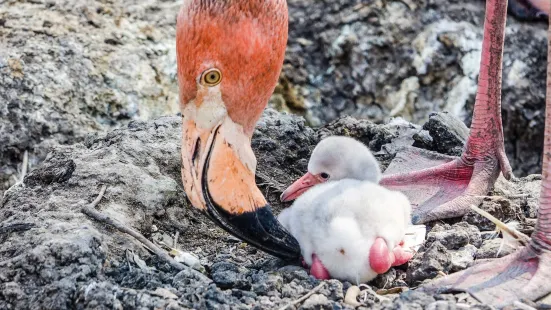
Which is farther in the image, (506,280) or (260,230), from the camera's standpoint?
(260,230)

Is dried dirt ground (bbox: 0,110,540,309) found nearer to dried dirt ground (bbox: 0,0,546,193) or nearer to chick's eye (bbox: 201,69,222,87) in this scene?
chick's eye (bbox: 201,69,222,87)

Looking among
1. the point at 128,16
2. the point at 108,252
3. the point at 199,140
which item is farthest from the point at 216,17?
the point at 128,16

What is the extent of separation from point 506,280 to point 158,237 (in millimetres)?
1200

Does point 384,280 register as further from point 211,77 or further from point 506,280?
point 211,77

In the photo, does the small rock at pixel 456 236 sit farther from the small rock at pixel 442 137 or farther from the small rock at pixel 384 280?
the small rock at pixel 442 137

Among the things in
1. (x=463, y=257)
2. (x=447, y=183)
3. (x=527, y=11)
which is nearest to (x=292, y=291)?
(x=463, y=257)

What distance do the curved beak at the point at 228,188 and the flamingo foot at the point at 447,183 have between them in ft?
2.08

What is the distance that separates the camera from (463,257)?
9.91 ft

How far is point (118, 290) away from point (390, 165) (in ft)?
5.06

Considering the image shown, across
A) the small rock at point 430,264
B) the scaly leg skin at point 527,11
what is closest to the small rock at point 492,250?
the small rock at point 430,264

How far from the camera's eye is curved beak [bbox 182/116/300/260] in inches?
116

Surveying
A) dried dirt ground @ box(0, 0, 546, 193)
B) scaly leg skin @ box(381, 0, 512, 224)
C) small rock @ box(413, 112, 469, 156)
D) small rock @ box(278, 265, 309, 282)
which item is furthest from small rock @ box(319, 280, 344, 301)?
dried dirt ground @ box(0, 0, 546, 193)

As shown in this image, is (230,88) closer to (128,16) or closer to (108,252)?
(108,252)

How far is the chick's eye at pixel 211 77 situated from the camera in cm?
302
